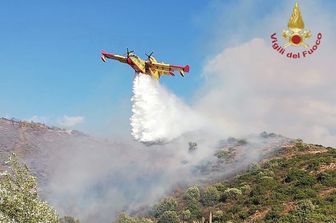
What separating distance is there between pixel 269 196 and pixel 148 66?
105 ft

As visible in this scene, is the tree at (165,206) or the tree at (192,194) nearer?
the tree at (165,206)

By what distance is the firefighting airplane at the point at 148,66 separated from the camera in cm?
6962

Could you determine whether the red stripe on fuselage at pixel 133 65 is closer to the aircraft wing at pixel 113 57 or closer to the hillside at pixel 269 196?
the aircraft wing at pixel 113 57

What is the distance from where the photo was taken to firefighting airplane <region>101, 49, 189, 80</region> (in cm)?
6962

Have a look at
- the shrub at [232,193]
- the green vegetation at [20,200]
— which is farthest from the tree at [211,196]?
the green vegetation at [20,200]

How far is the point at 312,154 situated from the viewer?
105m

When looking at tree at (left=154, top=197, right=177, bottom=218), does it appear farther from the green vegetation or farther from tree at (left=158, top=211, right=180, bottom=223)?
the green vegetation

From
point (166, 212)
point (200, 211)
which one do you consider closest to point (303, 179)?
point (200, 211)

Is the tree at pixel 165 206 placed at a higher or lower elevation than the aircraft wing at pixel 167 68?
lower

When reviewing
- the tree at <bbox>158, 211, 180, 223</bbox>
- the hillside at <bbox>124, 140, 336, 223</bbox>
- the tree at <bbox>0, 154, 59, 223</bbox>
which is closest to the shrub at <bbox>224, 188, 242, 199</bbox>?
the hillside at <bbox>124, 140, 336, 223</bbox>

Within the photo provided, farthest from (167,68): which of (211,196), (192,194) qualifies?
(192,194)

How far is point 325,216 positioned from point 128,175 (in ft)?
231

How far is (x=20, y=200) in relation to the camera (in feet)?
105

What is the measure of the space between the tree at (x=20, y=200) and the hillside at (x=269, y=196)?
3851 cm
